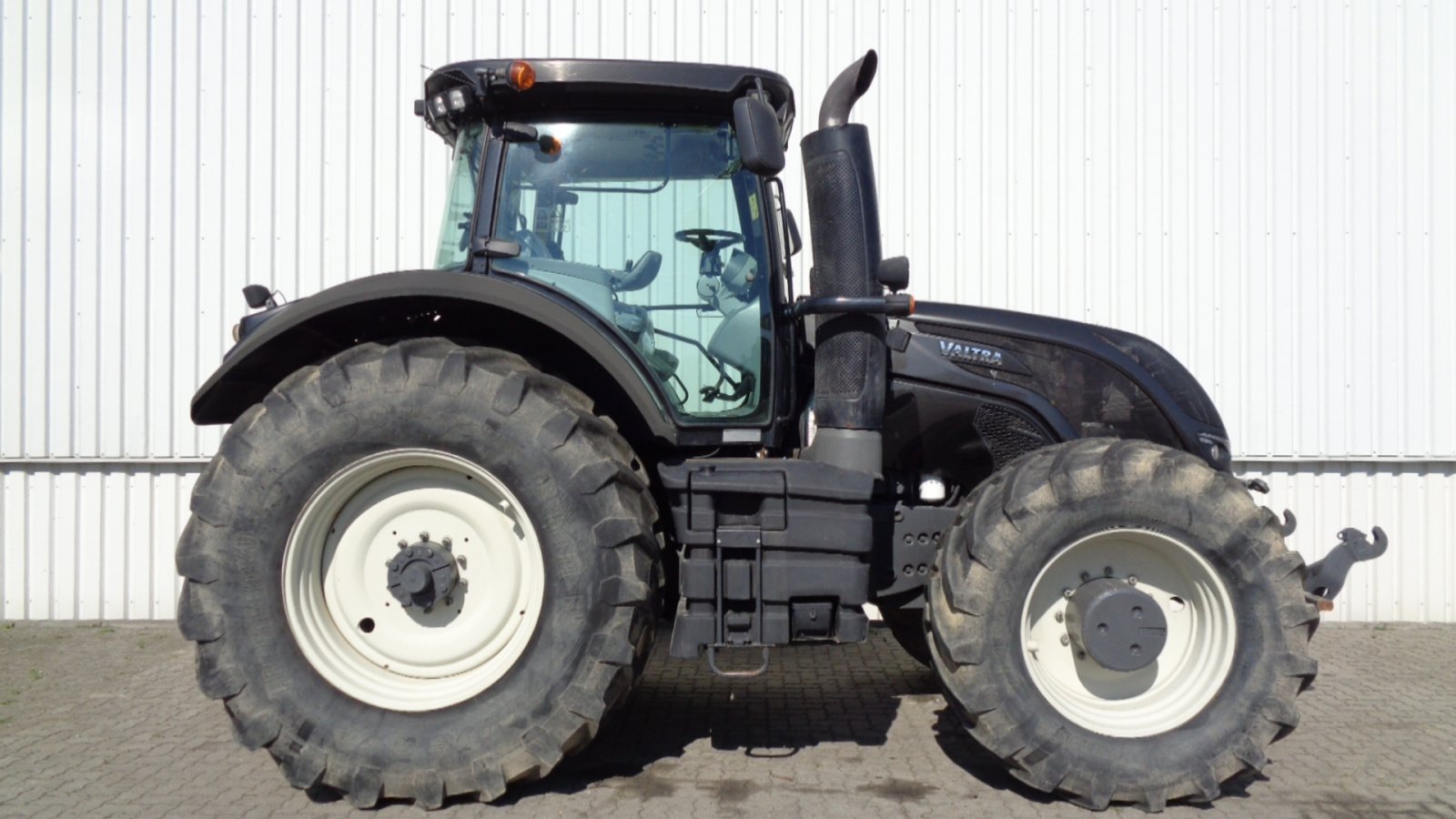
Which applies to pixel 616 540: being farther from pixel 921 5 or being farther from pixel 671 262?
pixel 921 5

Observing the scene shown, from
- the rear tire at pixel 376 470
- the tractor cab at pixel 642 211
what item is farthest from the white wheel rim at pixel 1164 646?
the rear tire at pixel 376 470

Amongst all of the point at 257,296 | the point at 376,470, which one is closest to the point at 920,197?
the point at 257,296

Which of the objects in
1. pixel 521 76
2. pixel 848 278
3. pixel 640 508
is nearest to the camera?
pixel 640 508

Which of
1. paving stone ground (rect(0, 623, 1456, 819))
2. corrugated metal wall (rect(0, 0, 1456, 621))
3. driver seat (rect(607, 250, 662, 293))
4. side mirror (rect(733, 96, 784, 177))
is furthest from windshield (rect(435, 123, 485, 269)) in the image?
corrugated metal wall (rect(0, 0, 1456, 621))

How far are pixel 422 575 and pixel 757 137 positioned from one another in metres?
1.79

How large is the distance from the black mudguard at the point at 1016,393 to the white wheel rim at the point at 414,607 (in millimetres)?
1576

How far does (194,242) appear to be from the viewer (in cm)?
673

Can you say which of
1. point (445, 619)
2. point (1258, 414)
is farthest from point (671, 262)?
point (1258, 414)

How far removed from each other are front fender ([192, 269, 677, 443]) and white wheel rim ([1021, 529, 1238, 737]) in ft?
4.75

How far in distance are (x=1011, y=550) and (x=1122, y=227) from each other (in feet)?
13.0

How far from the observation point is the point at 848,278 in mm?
3891

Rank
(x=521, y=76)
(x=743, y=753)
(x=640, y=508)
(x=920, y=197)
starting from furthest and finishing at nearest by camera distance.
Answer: (x=920, y=197)
(x=743, y=753)
(x=521, y=76)
(x=640, y=508)

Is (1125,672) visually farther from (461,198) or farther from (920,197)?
(920,197)

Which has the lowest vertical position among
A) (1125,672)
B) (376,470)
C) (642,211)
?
(1125,672)
